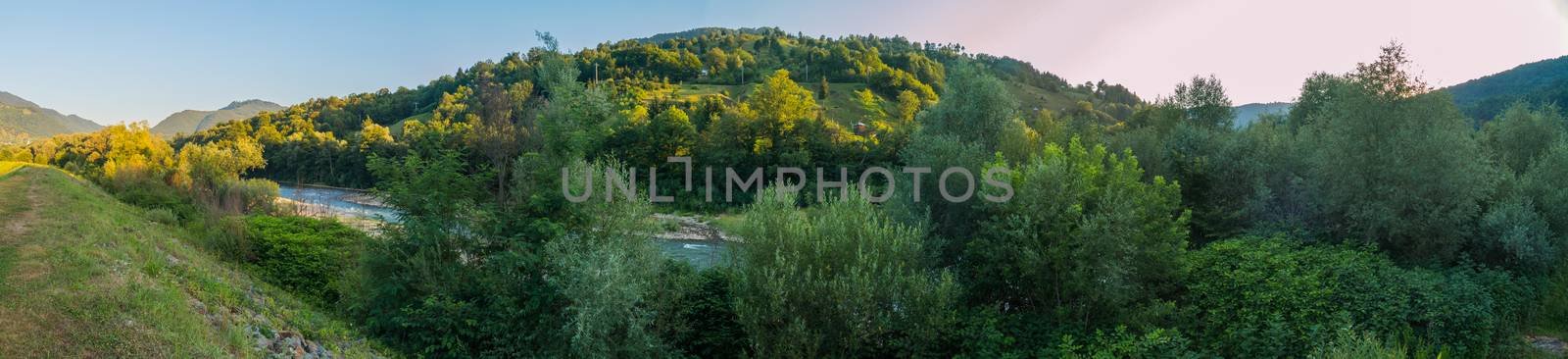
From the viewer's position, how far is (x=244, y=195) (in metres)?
33.4

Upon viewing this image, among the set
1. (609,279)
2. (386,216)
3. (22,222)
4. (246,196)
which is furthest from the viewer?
(246,196)

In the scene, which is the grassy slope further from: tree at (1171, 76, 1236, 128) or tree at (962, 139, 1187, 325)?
tree at (1171, 76, 1236, 128)

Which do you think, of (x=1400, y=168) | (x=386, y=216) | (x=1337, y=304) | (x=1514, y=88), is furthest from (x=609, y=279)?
(x=1514, y=88)

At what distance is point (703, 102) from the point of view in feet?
201

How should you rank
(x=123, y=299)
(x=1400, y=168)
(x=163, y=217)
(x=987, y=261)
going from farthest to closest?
(x=163, y=217)
(x=1400, y=168)
(x=987, y=261)
(x=123, y=299)

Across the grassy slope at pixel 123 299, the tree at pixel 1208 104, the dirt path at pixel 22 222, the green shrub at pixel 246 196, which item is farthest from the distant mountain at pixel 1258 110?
the green shrub at pixel 246 196

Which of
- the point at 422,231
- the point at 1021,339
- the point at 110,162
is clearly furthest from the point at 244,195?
the point at 1021,339

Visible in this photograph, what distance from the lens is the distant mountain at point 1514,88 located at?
46.1 m

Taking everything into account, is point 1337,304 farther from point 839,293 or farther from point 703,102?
point 703,102

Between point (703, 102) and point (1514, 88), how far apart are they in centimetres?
8049

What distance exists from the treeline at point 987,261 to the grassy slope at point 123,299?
6.48 feet

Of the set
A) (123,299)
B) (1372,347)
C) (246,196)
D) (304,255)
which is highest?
(246,196)

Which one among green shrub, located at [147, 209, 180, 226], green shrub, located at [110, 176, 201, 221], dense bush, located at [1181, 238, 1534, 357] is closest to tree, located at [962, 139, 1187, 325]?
dense bush, located at [1181, 238, 1534, 357]

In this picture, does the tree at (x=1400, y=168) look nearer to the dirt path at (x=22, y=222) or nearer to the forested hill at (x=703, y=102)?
the forested hill at (x=703, y=102)
